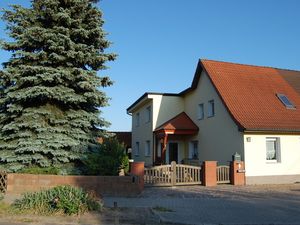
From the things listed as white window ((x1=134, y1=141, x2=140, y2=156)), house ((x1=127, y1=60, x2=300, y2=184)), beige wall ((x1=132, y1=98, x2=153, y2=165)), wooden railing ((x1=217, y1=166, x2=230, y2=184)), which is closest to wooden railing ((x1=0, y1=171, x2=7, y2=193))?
wooden railing ((x1=217, y1=166, x2=230, y2=184))

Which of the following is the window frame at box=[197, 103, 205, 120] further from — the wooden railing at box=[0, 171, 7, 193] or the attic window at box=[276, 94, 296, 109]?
the wooden railing at box=[0, 171, 7, 193]

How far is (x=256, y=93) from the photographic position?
22031 mm

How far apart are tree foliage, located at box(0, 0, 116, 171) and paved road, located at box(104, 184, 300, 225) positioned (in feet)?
11.9

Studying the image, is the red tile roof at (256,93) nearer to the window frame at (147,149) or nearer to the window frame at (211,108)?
the window frame at (211,108)

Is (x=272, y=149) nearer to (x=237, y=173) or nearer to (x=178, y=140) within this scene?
(x=237, y=173)

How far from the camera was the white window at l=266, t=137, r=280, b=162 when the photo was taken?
19.6 m

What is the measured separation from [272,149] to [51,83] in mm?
12142

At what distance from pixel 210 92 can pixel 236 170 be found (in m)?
6.23

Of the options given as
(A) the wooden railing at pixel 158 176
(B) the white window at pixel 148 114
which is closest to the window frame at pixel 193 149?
(B) the white window at pixel 148 114

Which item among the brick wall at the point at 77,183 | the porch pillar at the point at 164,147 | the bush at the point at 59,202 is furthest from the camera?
the porch pillar at the point at 164,147

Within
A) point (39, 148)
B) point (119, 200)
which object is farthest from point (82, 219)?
point (39, 148)

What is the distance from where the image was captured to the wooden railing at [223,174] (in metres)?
17.9

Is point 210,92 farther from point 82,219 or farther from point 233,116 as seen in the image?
point 82,219

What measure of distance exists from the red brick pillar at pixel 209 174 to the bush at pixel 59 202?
7848mm
